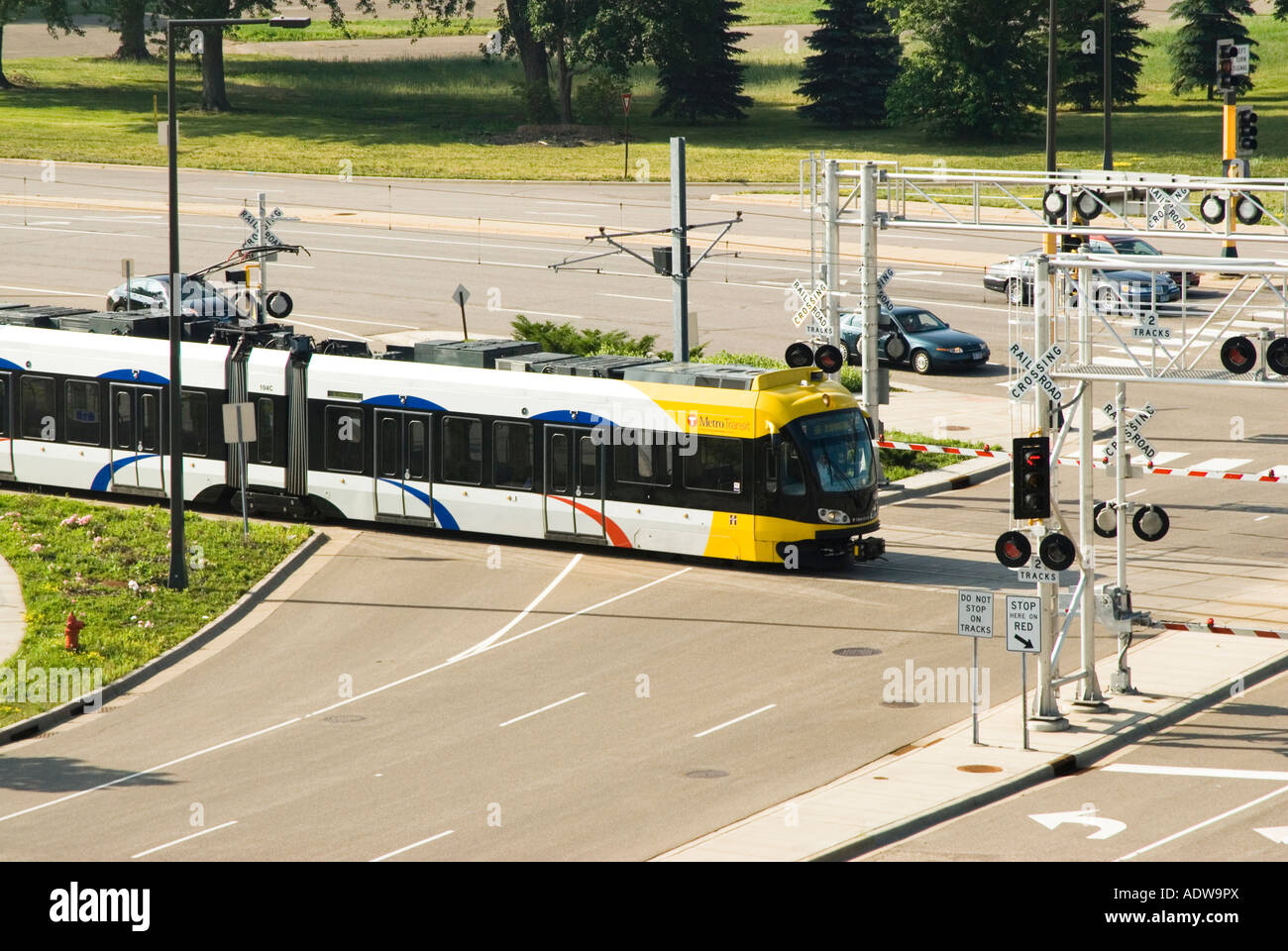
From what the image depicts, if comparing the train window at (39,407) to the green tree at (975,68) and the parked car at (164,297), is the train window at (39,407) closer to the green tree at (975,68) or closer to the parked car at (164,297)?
the parked car at (164,297)

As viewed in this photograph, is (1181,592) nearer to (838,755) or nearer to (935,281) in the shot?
(838,755)

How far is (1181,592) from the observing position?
27219 mm

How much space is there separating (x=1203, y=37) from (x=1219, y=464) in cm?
6131

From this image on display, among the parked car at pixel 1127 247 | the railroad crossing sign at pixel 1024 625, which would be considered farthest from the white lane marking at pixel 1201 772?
the parked car at pixel 1127 247

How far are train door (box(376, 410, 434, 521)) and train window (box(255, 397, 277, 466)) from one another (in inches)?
86.6

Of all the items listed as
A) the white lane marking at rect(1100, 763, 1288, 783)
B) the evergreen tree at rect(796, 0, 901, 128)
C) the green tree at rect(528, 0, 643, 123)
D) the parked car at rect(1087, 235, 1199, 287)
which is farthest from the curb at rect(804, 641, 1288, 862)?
the evergreen tree at rect(796, 0, 901, 128)

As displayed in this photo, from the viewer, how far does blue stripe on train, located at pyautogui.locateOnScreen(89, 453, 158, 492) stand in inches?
1307

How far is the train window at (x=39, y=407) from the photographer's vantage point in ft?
111

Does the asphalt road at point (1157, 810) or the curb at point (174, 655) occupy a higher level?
the curb at point (174, 655)

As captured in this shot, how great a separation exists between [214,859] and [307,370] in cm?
1556

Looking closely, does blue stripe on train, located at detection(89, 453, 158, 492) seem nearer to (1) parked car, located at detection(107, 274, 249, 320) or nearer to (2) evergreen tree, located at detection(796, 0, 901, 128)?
(1) parked car, located at detection(107, 274, 249, 320)

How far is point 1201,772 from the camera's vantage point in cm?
1973

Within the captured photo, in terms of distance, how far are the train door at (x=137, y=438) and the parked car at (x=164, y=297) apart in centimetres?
1219

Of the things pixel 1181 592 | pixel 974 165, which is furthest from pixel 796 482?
pixel 974 165
